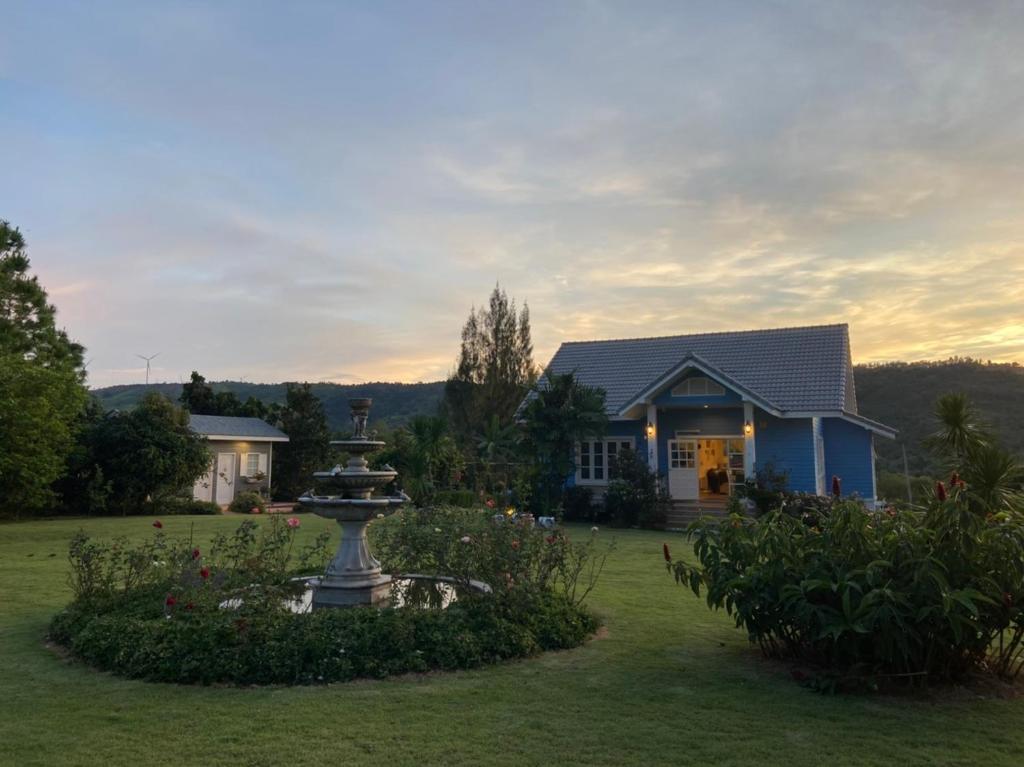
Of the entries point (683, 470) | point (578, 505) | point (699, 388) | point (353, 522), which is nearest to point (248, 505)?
point (578, 505)

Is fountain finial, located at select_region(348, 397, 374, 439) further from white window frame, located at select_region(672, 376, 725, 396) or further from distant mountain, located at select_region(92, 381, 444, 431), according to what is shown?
distant mountain, located at select_region(92, 381, 444, 431)

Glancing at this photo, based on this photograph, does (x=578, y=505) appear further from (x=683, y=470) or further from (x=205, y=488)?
(x=205, y=488)

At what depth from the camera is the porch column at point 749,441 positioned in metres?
20.8

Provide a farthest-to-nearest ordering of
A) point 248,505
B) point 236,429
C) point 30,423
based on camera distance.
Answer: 1. point 236,429
2. point 248,505
3. point 30,423

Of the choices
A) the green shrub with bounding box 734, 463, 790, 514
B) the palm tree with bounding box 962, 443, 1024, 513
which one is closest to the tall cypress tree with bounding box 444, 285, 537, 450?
the green shrub with bounding box 734, 463, 790, 514

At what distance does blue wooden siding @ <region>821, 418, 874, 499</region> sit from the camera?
71.2 feet

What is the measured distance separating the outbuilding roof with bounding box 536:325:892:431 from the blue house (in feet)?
0.14

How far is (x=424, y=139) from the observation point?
13156mm

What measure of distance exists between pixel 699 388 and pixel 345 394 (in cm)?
4199

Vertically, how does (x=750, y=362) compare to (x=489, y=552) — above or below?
above

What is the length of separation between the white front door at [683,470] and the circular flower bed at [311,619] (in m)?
14.5

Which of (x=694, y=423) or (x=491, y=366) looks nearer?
(x=694, y=423)

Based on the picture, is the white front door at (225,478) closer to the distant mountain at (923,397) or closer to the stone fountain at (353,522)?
the distant mountain at (923,397)

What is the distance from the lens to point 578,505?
22.2m
